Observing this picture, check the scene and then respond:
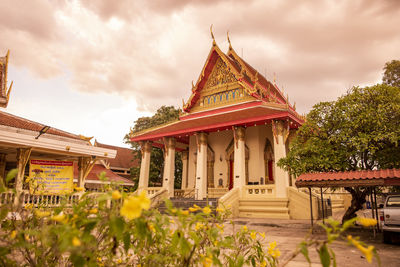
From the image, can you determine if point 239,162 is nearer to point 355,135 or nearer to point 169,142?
point 169,142

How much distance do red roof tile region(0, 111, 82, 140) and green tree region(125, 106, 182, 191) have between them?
414 inches

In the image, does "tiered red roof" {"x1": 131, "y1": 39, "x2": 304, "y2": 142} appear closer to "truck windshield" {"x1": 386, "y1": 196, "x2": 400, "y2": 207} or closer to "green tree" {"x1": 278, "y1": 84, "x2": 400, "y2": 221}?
"green tree" {"x1": 278, "y1": 84, "x2": 400, "y2": 221}

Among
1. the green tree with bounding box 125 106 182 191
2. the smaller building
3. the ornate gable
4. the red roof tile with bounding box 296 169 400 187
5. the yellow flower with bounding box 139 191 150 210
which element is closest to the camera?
the yellow flower with bounding box 139 191 150 210

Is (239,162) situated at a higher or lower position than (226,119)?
lower

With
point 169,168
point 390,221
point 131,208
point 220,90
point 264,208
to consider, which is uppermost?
point 220,90

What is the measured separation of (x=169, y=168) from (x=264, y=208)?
6.56 m

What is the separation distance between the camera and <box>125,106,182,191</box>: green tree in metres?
23.1

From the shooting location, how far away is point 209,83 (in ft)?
61.4

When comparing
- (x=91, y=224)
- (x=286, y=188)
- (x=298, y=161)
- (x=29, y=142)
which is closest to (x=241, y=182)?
(x=286, y=188)

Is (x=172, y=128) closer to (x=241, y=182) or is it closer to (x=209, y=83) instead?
(x=209, y=83)

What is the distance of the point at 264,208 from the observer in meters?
12.4

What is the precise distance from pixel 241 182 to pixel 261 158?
8.35 feet

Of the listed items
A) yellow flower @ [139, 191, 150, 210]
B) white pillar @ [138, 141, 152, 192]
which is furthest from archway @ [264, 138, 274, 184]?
yellow flower @ [139, 191, 150, 210]

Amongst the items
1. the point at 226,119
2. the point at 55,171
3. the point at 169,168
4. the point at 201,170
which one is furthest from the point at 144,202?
the point at 169,168
